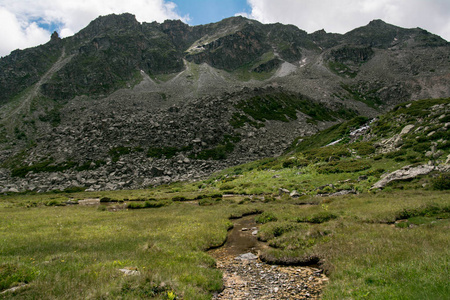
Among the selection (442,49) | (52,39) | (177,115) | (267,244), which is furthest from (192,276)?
(442,49)

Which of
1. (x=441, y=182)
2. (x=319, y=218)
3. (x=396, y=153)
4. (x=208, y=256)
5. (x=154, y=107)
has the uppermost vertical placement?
(x=154, y=107)

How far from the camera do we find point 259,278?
10961 mm

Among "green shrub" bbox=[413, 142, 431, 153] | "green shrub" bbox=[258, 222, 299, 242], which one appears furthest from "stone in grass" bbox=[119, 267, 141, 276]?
"green shrub" bbox=[413, 142, 431, 153]

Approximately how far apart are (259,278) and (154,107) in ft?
361

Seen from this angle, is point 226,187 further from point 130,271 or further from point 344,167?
point 130,271

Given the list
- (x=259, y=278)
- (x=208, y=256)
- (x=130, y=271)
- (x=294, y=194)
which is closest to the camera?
(x=130, y=271)

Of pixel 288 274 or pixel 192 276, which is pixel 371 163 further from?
pixel 192 276

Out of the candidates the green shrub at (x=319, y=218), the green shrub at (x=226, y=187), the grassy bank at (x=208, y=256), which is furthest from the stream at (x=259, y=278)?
the green shrub at (x=226, y=187)

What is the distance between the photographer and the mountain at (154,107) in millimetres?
67250

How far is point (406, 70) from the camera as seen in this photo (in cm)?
17050

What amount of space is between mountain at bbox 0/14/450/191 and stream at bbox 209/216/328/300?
4908 cm

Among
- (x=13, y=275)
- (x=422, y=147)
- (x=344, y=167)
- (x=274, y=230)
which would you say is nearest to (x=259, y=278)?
(x=274, y=230)

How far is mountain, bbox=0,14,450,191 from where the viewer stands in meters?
67.2

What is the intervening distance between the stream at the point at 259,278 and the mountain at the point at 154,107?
1932 inches
